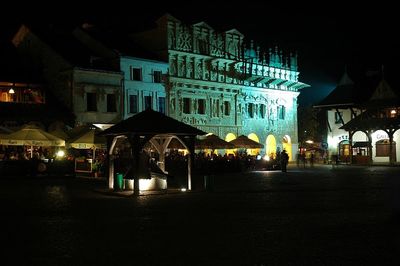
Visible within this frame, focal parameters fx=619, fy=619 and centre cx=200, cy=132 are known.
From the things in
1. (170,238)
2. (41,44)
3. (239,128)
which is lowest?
(170,238)

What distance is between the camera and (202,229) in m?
13.6

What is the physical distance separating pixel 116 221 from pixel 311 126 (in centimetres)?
7698

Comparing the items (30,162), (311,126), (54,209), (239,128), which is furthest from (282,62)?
(54,209)

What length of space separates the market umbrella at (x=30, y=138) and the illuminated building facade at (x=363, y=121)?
34157 millimetres

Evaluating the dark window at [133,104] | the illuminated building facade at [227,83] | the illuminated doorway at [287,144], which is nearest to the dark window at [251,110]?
the illuminated building facade at [227,83]

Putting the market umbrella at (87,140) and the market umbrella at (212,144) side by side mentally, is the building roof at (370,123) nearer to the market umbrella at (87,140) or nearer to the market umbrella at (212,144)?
the market umbrella at (212,144)

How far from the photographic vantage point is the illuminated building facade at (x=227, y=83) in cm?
5516

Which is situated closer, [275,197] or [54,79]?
[275,197]

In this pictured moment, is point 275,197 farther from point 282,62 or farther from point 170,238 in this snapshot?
point 282,62

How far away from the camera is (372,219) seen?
49.8 ft

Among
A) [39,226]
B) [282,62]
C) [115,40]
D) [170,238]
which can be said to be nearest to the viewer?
[170,238]

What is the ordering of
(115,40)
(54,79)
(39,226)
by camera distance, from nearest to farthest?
1. (39,226)
2. (54,79)
3. (115,40)

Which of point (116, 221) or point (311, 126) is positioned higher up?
point (311, 126)

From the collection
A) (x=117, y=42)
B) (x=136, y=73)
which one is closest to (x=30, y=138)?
(x=136, y=73)
